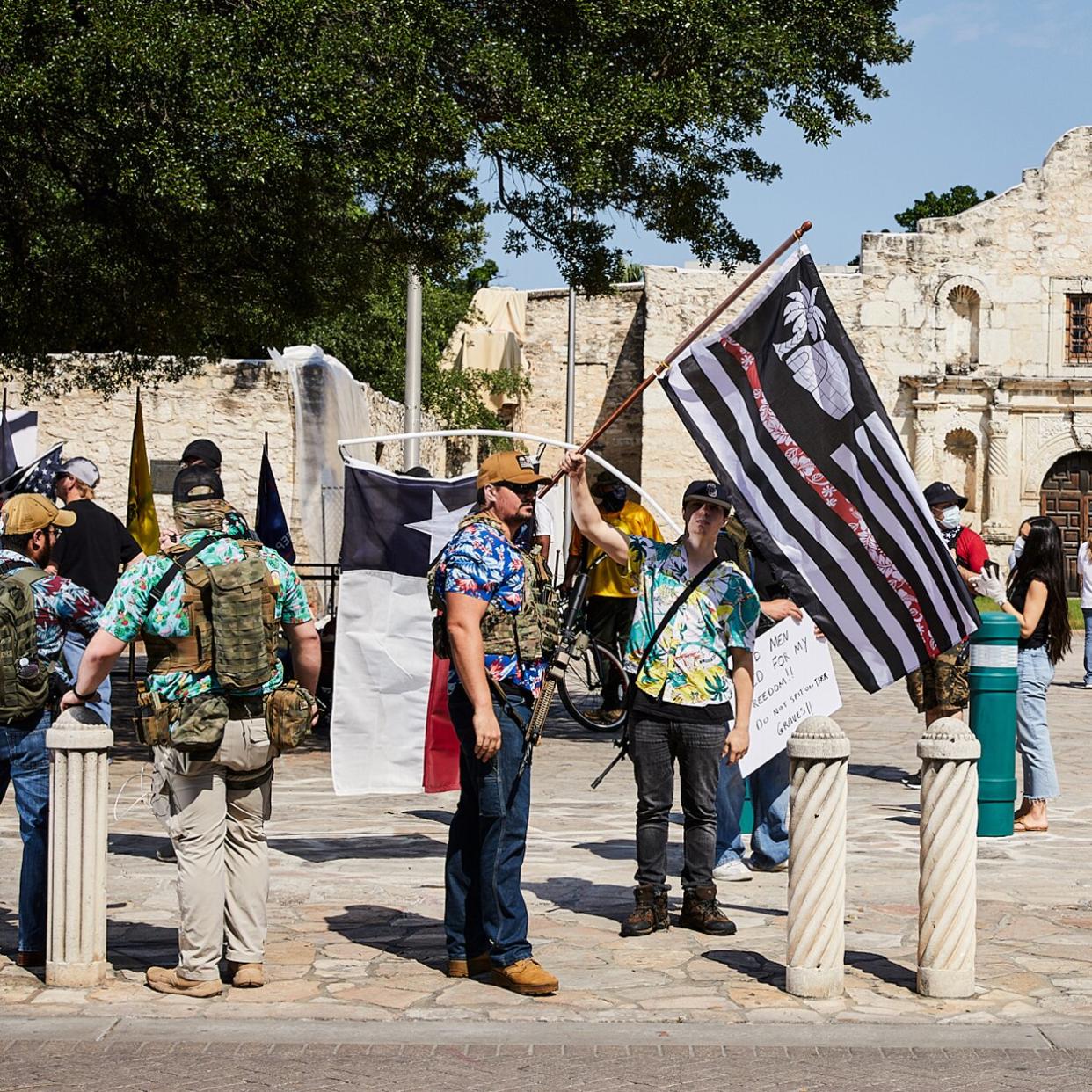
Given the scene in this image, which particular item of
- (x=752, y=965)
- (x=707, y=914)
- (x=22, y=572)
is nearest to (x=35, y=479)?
(x=22, y=572)

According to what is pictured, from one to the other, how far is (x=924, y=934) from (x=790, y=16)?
891cm

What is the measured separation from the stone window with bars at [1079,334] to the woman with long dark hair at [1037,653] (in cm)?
3495

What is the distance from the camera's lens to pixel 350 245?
1422 cm

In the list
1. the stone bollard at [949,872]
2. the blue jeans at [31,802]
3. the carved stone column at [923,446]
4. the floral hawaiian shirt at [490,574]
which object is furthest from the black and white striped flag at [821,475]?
the carved stone column at [923,446]

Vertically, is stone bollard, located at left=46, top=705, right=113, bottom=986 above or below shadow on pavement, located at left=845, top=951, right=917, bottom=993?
above

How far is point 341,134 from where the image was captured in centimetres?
1127

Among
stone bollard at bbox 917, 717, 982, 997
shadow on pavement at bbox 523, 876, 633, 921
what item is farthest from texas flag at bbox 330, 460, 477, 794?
stone bollard at bbox 917, 717, 982, 997

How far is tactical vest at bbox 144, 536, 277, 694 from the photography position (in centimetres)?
596

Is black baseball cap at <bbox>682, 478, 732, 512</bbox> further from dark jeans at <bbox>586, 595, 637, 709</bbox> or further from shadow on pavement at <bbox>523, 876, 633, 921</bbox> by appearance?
dark jeans at <bbox>586, 595, 637, 709</bbox>

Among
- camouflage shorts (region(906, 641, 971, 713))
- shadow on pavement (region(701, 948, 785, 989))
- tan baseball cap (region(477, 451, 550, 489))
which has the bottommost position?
shadow on pavement (region(701, 948, 785, 989))

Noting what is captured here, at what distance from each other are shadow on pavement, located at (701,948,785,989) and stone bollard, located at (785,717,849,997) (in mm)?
224

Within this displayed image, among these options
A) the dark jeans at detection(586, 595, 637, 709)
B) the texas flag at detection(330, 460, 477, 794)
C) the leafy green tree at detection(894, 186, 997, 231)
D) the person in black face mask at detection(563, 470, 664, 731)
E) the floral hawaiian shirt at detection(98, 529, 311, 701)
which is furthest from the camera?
the leafy green tree at detection(894, 186, 997, 231)

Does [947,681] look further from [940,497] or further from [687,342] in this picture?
[687,342]

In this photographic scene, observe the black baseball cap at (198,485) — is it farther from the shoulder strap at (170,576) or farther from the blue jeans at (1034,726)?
the blue jeans at (1034,726)
